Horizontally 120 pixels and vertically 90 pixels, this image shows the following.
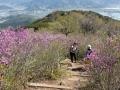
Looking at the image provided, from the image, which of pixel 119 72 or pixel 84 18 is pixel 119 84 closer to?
pixel 119 72

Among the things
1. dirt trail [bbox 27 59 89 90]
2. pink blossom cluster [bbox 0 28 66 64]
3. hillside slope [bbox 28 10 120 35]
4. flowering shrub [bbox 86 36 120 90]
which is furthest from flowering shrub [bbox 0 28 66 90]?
hillside slope [bbox 28 10 120 35]

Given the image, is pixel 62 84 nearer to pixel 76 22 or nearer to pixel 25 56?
pixel 25 56

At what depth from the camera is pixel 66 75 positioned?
64.0ft

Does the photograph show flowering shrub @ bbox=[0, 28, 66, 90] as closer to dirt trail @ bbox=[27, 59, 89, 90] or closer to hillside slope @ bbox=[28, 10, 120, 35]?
dirt trail @ bbox=[27, 59, 89, 90]

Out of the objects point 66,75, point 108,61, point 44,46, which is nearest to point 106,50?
point 108,61

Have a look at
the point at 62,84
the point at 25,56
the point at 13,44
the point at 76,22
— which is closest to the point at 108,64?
the point at 13,44

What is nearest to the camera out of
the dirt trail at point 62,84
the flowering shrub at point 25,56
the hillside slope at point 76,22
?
the flowering shrub at point 25,56

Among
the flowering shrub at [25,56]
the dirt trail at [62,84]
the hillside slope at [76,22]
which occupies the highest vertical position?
the flowering shrub at [25,56]

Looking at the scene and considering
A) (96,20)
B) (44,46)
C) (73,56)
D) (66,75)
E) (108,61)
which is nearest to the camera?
(108,61)

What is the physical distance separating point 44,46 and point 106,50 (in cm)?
676

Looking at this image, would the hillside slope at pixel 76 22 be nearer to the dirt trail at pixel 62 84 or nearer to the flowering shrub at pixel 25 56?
the flowering shrub at pixel 25 56

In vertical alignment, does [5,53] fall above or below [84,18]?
above

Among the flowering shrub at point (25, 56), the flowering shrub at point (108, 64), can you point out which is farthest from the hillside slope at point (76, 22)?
the flowering shrub at point (108, 64)

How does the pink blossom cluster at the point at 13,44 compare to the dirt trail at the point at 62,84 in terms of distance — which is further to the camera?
the dirt trail at the point at 62,84
